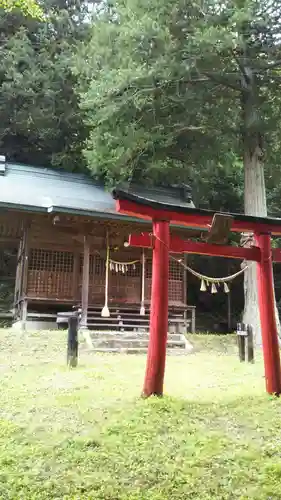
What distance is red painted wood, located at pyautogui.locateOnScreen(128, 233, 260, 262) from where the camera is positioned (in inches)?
241

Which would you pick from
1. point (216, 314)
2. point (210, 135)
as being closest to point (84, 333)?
point (210, 135)

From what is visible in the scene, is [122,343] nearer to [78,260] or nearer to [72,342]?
[72,342]

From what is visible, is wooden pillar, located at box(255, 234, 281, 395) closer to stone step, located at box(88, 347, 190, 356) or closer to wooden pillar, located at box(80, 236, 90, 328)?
stone step, located at box(88, 347, 190, 356)

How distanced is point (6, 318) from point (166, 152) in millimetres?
8538

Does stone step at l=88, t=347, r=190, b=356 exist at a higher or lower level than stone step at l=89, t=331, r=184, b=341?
lower

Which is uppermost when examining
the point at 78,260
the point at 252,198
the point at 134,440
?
the point at 252,198

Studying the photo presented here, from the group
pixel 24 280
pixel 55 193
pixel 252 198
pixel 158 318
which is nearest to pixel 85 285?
pixel 24 280

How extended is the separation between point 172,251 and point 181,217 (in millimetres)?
486

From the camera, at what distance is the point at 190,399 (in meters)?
5.93

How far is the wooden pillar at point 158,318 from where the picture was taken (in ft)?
18.3

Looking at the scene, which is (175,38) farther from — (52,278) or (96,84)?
(52,278)

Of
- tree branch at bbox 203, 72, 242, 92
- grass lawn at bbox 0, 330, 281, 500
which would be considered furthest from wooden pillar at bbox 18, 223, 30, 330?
tree branch at bbox 203, 72, 242, 92

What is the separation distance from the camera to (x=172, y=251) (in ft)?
19.8

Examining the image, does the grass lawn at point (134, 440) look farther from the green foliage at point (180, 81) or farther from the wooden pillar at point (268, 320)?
the green foliage at point (180, 81)
